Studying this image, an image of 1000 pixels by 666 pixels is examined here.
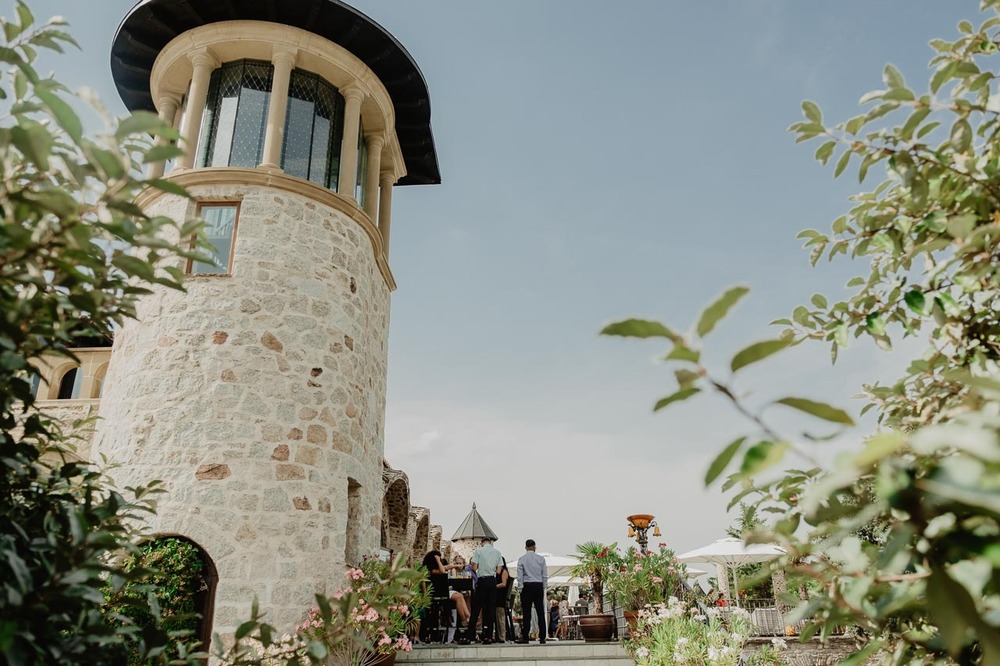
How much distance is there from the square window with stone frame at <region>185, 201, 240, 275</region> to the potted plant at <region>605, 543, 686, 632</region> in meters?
6.80

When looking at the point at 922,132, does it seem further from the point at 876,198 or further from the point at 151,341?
the point at 151,341

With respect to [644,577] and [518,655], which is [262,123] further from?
[644,577]

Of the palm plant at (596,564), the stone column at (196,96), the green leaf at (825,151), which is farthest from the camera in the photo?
the palm plant at (596,564)

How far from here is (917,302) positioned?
1791mm

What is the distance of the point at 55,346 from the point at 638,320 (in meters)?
1.34

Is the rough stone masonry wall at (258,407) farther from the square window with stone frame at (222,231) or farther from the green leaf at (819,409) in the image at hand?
the green leaf at (819,409)

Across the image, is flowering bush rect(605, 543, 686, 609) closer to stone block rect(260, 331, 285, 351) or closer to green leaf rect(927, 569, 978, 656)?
stone block rect(260, 331, 285, 351)

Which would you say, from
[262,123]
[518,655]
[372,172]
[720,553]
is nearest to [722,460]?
[518,655]

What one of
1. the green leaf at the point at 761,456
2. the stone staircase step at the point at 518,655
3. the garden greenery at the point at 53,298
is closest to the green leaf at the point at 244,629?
the garden greenery at the point at 53,298

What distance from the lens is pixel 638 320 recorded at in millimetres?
937

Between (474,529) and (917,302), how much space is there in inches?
740

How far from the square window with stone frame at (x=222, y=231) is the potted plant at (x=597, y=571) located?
6.72m

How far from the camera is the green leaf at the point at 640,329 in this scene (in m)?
0.93

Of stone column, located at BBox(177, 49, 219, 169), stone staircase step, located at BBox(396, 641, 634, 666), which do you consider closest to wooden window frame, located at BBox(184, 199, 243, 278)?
stone column, located at BBox(177, 49, 219, 169)
